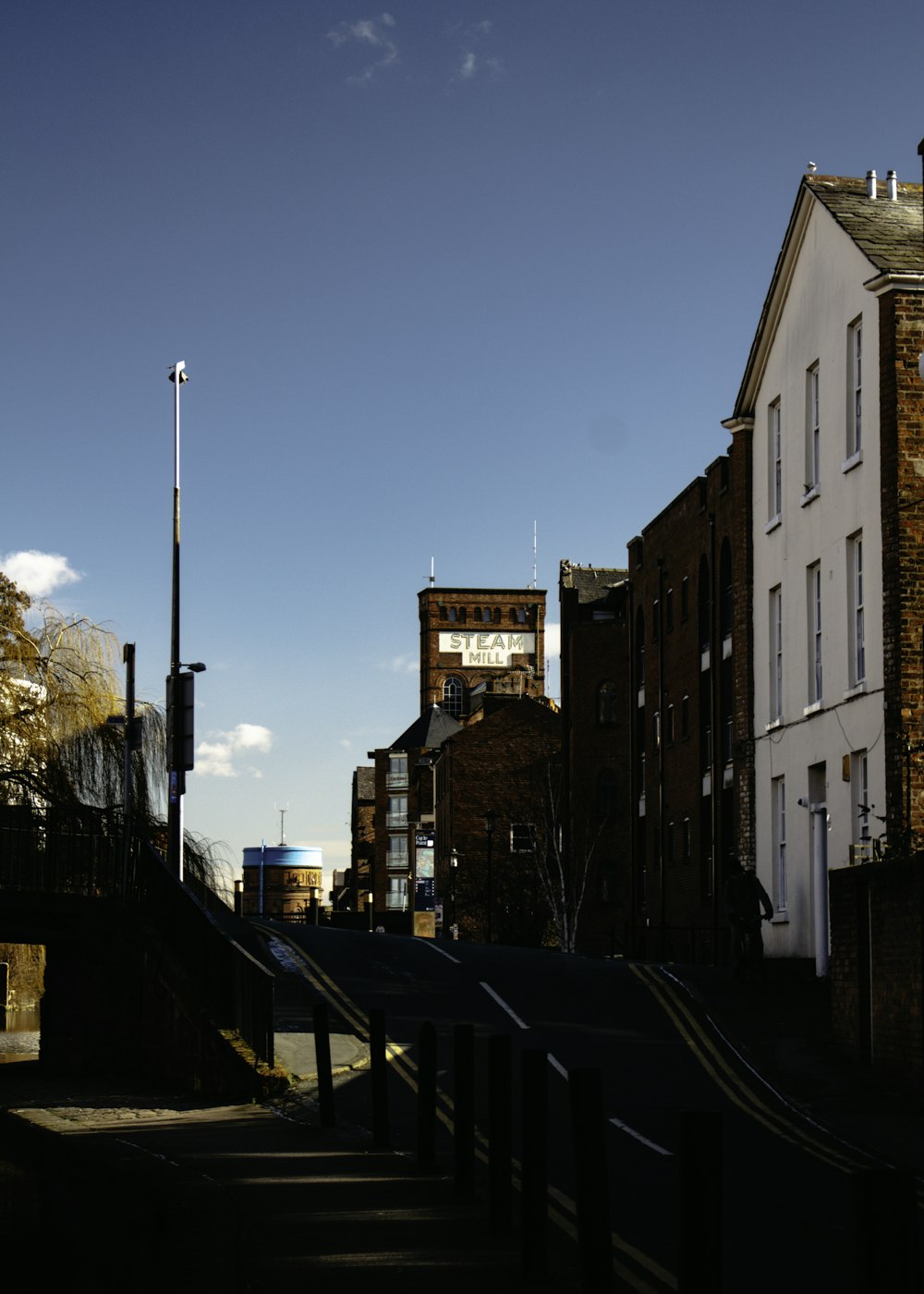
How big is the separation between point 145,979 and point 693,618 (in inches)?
1215

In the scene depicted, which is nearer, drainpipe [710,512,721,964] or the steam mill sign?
drainpipe [710,512,721,964]

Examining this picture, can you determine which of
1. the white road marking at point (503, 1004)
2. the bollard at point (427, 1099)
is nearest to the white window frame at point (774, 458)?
the white road marking at point (503, 1004)

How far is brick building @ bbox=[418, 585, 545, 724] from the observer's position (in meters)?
137

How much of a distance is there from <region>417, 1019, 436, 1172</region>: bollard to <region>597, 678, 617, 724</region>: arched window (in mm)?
58441

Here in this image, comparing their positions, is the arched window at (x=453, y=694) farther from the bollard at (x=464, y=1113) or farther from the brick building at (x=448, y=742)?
the bollard at (x=464, y=1113)

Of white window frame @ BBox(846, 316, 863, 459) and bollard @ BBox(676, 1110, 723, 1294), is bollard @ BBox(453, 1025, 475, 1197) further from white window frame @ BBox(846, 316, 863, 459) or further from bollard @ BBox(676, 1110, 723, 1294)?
white window frame @ BBox(846, 316, 863, 459)

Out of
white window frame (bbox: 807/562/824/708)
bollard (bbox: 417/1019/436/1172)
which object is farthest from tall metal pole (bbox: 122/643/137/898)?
bollard (bbox: 417/1019/436/1172)

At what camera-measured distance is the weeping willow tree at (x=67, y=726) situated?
31641mm

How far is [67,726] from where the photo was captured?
108ft

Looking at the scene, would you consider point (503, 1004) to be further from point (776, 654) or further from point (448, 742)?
point (448, 742)

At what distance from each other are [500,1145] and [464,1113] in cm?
143

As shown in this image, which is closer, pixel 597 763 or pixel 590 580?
pixel 597 763

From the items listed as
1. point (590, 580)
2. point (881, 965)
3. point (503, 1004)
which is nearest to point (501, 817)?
point (590, 580)

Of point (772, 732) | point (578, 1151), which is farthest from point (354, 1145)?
point (772, 732)
